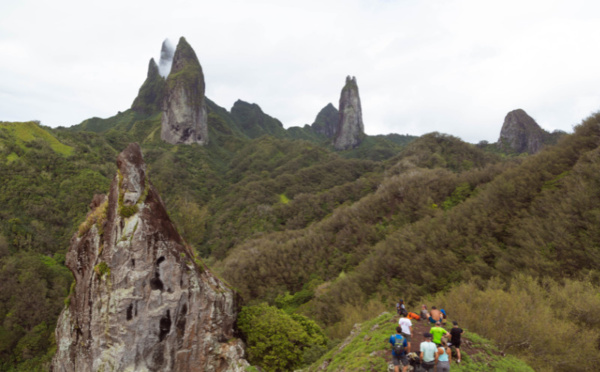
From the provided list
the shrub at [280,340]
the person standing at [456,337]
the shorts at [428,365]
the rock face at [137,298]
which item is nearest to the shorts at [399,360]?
the shorts at [428,365]

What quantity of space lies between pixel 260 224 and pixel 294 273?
2759 cm

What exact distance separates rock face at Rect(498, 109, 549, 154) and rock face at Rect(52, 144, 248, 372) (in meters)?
132

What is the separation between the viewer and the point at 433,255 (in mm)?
26141

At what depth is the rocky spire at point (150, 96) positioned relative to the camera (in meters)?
164

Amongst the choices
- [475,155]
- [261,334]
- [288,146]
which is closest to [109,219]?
[261,334]

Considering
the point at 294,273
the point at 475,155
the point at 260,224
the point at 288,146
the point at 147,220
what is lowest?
the point at 294,273

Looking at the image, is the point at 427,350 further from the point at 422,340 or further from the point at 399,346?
the point at 422,340

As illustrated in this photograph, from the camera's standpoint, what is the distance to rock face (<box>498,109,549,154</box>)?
337ft

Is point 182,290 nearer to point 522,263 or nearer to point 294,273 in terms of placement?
point 294,273

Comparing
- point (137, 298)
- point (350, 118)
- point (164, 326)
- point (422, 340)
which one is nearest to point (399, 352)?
point (422, 340)

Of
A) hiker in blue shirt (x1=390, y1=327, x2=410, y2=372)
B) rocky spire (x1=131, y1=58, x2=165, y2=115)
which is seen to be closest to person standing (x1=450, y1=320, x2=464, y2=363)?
hiker in blue shirt (x1=390, y1=327, x2=410, y2=372)

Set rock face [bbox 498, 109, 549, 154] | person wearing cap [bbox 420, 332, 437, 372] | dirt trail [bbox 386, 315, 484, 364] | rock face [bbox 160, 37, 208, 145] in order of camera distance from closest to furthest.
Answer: person wearing cap [bbox 420, 332, 437, 372]
dirt trail [bbox 386, 315, 484, 364]
rock face [bbox 498, 109, 549, 154]
rock face [bbox 160, 37, 208, 145]

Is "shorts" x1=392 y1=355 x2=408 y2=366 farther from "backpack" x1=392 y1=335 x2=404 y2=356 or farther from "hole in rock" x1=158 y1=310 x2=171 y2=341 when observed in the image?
"hole in rock" x1=158 y1=310 x2=171 y2=341

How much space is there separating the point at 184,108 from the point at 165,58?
9829cm
